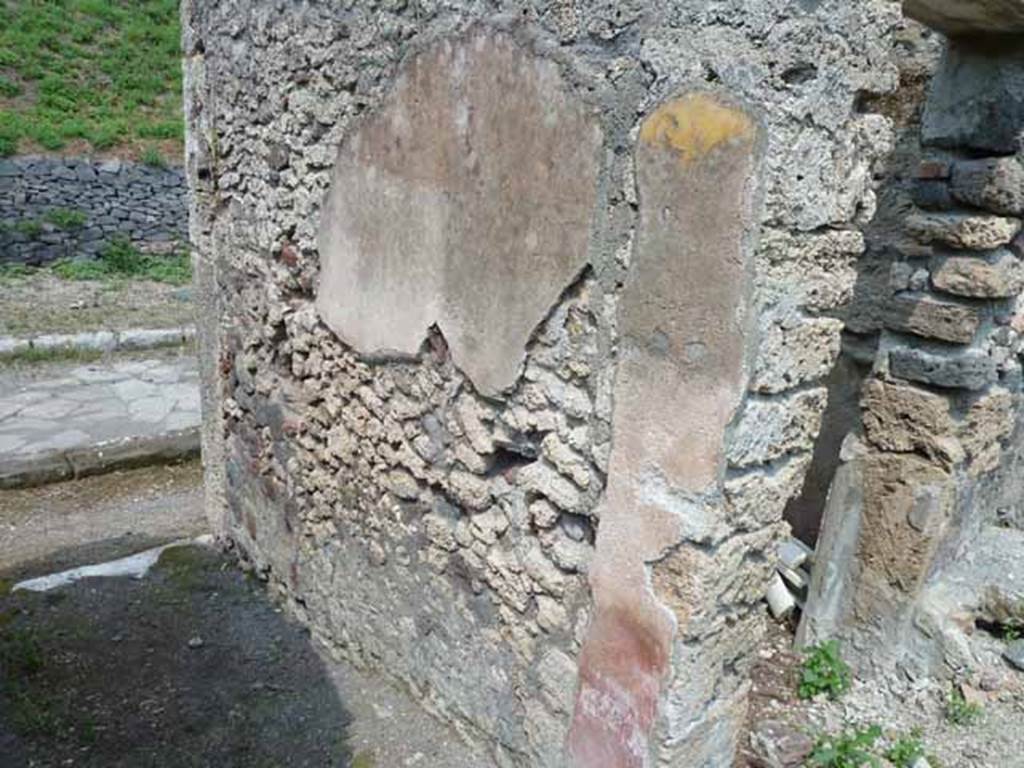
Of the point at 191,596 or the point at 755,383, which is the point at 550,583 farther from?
the point at 191,596

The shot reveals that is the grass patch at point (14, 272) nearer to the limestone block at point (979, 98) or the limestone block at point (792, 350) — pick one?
the limestone block at point (979, 98)

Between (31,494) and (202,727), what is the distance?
316 centimetres

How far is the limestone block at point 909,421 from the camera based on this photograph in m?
2.39

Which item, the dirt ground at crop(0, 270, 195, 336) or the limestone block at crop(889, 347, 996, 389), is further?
the dirt ground at crop(0, 270, 195, 336)

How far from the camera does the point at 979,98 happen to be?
2252 millimetres

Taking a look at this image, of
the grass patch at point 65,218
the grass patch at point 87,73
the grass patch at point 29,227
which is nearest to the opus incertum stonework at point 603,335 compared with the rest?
the grass patch at point 29,227

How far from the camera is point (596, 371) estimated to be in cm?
167

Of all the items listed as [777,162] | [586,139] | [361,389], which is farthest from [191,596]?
[777,162]

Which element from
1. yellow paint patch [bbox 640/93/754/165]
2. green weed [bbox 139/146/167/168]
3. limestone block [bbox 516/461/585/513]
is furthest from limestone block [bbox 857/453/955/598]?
green weed [bbox 139/146/167/168]

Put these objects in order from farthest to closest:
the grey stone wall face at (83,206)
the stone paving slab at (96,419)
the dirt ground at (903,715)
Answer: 1. the grey stone wall face at (83,206)
2. the stone paving slab at (96,419)
3. the dirt ground at (903,715)

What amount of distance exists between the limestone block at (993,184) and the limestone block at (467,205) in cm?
138

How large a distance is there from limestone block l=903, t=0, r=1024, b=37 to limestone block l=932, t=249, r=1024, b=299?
0.62 meters

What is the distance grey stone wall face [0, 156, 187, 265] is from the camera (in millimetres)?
9625

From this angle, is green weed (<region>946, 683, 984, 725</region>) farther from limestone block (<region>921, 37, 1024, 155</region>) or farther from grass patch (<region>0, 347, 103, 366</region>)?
grass patch (<region>0, 347, 103, 366</region>)
